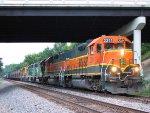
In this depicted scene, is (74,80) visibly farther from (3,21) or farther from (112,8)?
(3,21)

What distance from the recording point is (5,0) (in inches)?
1115

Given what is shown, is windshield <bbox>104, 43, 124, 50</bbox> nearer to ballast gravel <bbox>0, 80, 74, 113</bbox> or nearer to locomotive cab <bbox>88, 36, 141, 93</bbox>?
locomotive cab <bbox>88, 36, 141, 93</bbox>

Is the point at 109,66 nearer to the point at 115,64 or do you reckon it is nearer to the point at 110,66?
the point at 110,66

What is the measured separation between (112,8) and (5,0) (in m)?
8.84

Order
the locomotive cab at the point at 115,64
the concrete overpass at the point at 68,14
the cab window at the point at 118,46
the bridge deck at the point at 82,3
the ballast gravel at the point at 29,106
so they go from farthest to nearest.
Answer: the concrete overpass at the point at 68,14, the bridge deck at the point at 82,3, the cab window at the point at 118,46, the locomotive cab at the point at 115,64, the ballast gravel at the point at 29,106

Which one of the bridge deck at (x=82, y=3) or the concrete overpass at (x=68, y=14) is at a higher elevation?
the bridge deck at (x=82, y=3)

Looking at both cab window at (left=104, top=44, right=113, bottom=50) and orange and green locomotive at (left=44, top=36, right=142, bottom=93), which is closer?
orange and green locomotive at (left=44, top=36, right=142, bottom=93)

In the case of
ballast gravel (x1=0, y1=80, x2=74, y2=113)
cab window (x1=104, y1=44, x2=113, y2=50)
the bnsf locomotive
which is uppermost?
cab window (x1=104, y1=44, x2=113, y2=50)

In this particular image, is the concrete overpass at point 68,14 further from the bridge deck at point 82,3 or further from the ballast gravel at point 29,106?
the ballast gravel at point 29,106

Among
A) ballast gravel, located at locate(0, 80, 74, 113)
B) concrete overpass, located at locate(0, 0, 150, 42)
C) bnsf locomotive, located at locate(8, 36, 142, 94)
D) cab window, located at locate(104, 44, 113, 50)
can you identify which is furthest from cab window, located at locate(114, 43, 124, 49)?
concrete overpass, located at locate(0, 0, 150, 42)

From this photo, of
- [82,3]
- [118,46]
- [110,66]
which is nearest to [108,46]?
[118,46]

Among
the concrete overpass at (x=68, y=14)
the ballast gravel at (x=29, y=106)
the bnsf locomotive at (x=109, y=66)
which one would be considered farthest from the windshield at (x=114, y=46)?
the concrete overpass at (x=68, y=14)

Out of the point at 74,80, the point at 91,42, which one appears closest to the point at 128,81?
the point at 91,42

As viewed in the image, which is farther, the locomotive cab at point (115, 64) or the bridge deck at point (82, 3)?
the bridge deck at point (82, 3)
